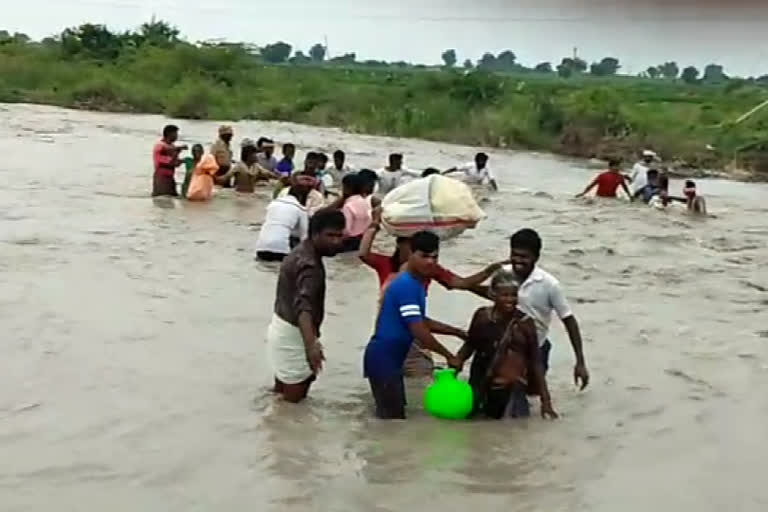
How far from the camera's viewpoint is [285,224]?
13062 millimetres

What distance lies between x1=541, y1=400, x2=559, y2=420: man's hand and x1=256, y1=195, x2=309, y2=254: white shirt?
17.2ft

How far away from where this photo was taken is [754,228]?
21062 millimetres

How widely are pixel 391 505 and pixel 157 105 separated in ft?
140

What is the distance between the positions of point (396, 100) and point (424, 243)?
1555 inches

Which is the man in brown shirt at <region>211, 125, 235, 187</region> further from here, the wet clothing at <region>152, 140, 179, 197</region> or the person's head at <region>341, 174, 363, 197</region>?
the person's head at <region>341, 174, 363, 197</region>

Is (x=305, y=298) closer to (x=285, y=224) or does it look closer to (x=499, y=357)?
(x=499, y=357)

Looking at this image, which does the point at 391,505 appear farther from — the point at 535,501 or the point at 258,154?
the point at 258,154

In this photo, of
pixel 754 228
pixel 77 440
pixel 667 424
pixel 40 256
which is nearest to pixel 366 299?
pixel 40 256

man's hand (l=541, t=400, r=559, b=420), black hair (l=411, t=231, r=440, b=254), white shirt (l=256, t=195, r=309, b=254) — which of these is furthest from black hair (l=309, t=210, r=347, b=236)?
white shirt (l=256, t=195, r=309, b=254)

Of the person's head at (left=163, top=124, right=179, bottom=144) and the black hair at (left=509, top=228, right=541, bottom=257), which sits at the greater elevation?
the black hair at (left=509, top=228, right=541, bottom=257)

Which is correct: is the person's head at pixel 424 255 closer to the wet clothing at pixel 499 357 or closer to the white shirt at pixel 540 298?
the wet clothing at pixel 499 357

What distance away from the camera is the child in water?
753 centimetres

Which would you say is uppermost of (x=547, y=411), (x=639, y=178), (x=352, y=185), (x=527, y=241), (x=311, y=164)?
(x=527, y=241)

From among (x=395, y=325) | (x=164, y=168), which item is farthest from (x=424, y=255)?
(x=164, y=168)
